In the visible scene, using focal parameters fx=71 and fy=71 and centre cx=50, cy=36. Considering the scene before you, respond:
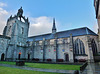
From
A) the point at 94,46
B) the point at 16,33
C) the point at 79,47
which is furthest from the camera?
the point at 16,33

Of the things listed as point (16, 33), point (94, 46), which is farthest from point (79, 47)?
point (16, 33)

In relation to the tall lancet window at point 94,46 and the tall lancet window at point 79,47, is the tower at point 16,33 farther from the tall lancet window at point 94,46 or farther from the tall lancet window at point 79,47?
the tall lancet window at point 94,46

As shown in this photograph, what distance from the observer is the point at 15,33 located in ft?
103

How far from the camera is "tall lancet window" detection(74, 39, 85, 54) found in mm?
26328

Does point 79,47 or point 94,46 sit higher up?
point 94,46

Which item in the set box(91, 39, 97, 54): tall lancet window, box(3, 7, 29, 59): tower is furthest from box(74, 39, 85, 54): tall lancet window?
box(3, 7, 29, 59): tower

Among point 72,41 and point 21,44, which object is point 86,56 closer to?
point 72,41

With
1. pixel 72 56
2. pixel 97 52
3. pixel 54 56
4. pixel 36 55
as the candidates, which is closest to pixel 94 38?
pixel 97 52

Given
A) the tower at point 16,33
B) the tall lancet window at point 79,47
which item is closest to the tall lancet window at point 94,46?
the tall lancet window at point 79,47

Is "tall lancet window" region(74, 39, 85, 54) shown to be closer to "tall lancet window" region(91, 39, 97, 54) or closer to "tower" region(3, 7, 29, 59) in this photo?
"tall lancet window" region(91, 39, 97, 54)

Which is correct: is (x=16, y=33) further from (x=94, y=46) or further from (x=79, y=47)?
(x=94, y=46)

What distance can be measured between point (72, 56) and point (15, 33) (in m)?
25.5

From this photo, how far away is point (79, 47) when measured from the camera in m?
27.0

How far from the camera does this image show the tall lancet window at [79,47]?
86.4 ft
